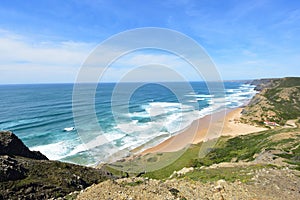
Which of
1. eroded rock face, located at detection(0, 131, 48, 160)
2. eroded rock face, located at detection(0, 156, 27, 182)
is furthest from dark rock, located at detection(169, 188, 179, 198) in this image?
eroded rock face, located at detection(0, 131, 48, 160)

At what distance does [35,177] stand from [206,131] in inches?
1801

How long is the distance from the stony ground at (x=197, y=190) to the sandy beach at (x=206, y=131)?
26.6 metres

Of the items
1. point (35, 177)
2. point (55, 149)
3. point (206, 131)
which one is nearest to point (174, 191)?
point (35, 177)

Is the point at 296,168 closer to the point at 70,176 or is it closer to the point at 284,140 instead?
the point at 284,140

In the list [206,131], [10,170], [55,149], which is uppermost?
[10,170]

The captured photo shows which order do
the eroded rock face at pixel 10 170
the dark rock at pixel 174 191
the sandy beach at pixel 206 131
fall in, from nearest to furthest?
the dark rock at pixel 174 191 < the eroded rock face at pixel 10 170 < the sandy beach at pixel 206 131

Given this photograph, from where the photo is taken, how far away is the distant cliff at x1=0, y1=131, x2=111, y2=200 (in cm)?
1112

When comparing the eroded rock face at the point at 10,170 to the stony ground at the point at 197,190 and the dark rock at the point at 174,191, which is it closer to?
the stony ground at the point at 197,190

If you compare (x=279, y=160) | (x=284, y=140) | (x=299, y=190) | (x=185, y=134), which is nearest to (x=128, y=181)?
(x=299, y=190)

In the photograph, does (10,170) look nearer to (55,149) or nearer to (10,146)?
(10,146)

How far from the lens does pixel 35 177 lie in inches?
504

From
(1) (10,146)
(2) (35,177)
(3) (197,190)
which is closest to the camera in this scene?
(3) (197,190)

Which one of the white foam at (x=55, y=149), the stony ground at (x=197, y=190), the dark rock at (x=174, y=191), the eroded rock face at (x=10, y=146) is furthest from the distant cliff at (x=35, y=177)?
the white foam at (x=55, y=149)

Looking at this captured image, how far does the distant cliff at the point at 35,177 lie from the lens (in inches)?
438
